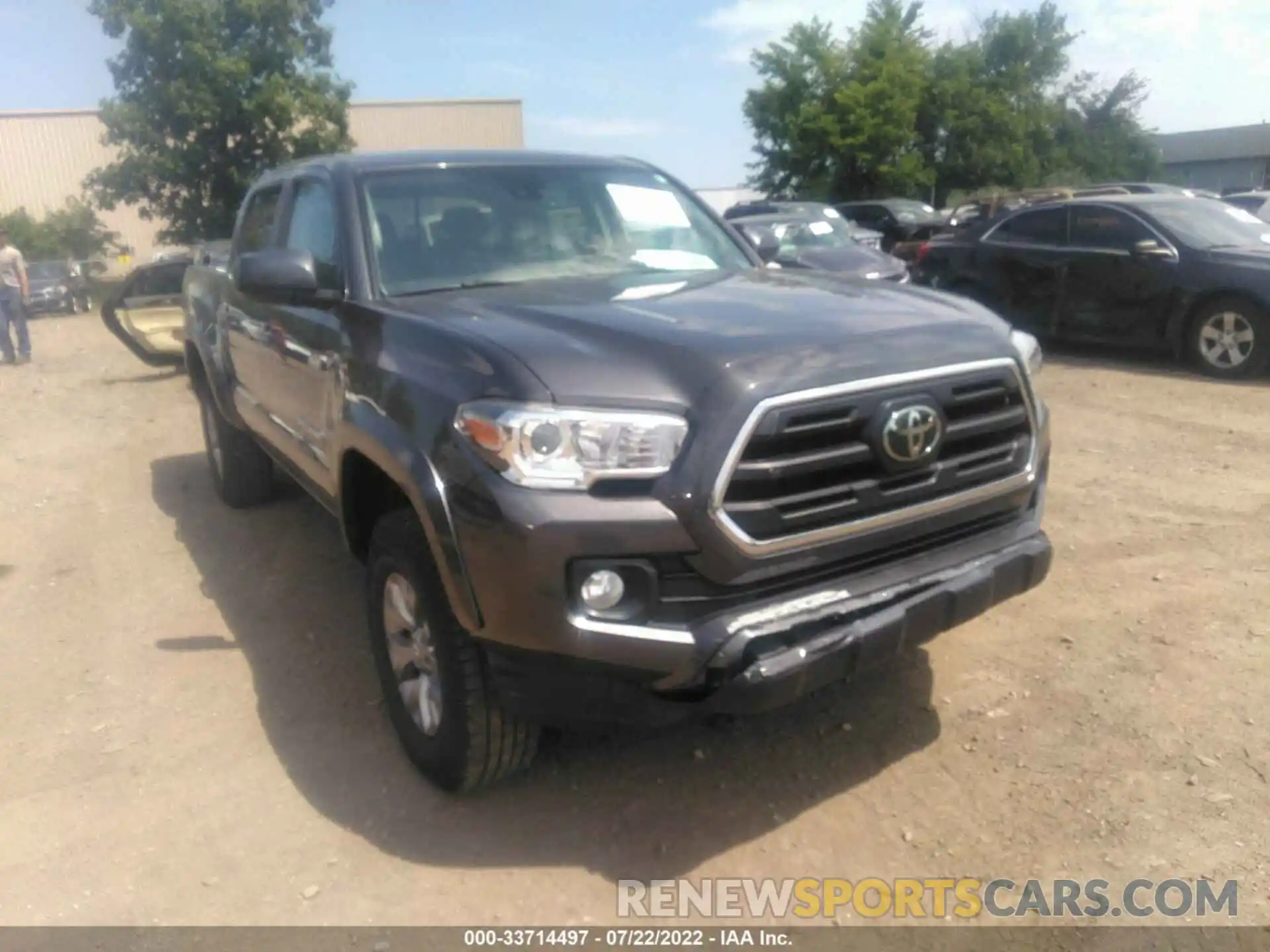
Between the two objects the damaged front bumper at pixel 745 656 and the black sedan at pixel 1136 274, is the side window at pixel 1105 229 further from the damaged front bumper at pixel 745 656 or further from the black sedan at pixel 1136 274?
the damaged front bumper at pixel 745 656

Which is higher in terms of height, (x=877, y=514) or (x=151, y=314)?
(x=877, y=514)

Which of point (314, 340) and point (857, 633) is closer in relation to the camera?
point (857, 633)

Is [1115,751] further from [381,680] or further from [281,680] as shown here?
[281,680]

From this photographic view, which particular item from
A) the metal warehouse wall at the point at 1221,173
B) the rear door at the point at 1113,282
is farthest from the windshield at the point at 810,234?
the metal warehouse wall at the point at 1221,173

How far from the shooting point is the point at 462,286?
389 cm

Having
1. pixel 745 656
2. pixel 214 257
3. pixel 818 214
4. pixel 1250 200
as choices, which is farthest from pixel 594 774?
pixel 1250 200

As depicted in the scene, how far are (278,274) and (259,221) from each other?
200 cm

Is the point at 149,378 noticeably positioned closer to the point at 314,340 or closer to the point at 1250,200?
the point at 314,340

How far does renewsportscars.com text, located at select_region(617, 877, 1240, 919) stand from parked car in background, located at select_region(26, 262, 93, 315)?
2713cm

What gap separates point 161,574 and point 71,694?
141 centimetres

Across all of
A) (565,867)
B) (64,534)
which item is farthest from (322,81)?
(565,867)

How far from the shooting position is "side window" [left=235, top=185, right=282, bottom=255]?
17.1ft

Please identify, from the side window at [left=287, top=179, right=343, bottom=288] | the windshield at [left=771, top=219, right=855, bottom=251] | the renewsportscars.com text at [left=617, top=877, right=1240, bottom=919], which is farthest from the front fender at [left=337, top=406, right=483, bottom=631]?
the windshield at [left=771, top=219, right=855, bottom=251]

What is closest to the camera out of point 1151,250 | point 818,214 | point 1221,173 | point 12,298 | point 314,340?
point 314,340
